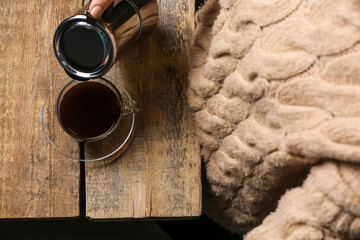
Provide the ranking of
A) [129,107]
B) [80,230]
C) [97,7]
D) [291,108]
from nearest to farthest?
[291,108], [97,7], [129,107], [80,230]

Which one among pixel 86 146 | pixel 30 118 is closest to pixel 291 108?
pixel 86 146

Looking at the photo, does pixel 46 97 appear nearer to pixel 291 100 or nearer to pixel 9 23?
pixel 9 23

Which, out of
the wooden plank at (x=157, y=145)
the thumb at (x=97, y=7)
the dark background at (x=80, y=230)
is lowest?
the dark background at (x=80, y=230)

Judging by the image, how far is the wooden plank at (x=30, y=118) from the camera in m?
0.87

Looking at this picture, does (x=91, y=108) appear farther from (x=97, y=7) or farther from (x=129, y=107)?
(x=97, y=7)

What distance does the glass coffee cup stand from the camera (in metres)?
0.85

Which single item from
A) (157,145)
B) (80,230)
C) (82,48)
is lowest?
(80,230)

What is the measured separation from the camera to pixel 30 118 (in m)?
0.88

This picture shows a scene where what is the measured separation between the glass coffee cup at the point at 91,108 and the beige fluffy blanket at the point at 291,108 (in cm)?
19

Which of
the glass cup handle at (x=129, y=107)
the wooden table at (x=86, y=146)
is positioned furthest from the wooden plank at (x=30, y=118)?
the glass cup handle at (x=129, y=107)

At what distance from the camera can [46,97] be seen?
0.89 m

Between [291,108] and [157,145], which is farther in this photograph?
[157,145]

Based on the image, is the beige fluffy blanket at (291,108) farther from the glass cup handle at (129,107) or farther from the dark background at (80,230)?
the dark background at (80,230)

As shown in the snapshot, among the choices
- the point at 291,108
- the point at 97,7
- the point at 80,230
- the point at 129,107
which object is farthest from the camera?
the point at 80,230
